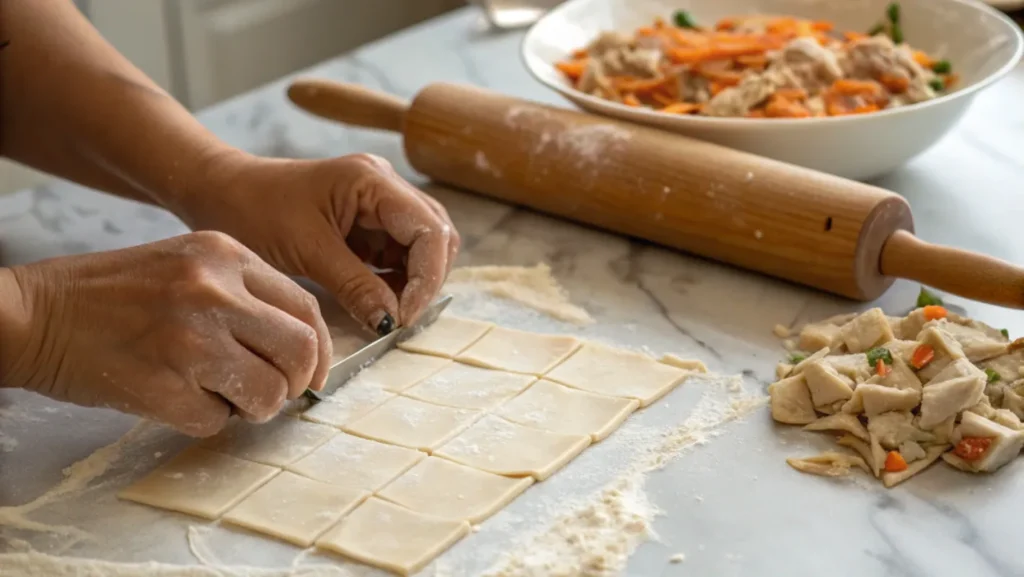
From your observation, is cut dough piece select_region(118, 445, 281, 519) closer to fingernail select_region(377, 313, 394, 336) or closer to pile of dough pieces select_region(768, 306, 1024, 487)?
fingernail select_region(377, 313, 394, 336)

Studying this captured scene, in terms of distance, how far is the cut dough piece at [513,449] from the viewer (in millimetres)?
1280

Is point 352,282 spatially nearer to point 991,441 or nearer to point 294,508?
point 294,508

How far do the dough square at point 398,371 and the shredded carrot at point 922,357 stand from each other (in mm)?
591

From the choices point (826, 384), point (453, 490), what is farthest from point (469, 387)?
point (826, 384)

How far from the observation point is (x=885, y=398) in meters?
1.29

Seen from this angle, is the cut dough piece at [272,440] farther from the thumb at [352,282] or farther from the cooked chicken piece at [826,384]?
the cooked chicken piece at [826,384]

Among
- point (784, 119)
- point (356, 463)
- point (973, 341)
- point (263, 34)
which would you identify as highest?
point (784, 119)

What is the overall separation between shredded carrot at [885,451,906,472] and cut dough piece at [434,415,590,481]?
341 mm

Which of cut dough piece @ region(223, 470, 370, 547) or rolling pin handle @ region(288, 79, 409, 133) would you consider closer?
cut dough piece @ region(223, 470, 370, 547)

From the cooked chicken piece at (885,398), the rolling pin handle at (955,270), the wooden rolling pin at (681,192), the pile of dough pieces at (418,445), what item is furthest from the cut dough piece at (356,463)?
the rolling pin handle at (955,270)

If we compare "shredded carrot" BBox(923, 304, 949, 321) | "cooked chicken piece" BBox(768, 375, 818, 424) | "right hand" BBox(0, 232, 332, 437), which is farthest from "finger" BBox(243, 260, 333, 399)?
"shredded carrot" BBox(923, 304, 949, 321)

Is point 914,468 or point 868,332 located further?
point 868,332

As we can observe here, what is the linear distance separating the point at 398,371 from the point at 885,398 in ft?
2.03

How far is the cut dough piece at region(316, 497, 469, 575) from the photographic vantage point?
115 centimetres
